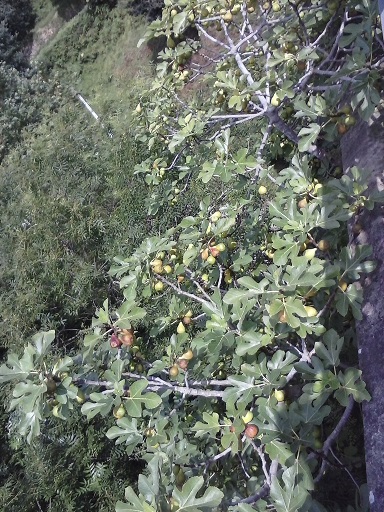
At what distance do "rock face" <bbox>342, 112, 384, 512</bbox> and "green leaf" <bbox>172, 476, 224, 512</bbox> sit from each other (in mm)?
355

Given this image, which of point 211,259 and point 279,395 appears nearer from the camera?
A: point 279,395

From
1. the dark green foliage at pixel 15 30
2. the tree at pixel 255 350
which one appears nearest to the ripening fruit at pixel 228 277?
the tree at pixel 255 350

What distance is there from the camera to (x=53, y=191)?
3730mm

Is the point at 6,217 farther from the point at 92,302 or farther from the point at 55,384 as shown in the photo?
the point at 55,384

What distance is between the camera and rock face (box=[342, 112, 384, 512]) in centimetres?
100

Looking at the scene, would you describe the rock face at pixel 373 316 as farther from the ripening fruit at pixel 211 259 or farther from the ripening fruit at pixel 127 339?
the ripening fruit at pixel 127 339

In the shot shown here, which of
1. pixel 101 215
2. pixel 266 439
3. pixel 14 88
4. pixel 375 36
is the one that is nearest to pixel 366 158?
pixel 375 36

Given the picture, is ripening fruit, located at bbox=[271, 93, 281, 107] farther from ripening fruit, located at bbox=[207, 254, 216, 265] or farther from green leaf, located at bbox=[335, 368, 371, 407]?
green leaf, located at bbox=[335, 368, 371, 407]

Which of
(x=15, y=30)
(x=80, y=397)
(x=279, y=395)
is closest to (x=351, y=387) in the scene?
(x=279, y=395)

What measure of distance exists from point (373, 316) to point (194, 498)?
2.06 feet

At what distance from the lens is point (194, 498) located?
91cm

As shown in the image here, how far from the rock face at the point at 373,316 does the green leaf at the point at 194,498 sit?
0.36 m

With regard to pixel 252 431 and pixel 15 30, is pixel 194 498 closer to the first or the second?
pixel 252 431

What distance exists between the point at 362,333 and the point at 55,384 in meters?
0.84
